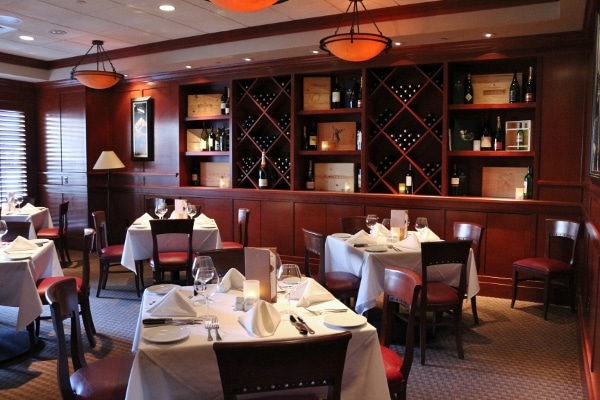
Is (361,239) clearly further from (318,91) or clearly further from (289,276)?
(318,91)

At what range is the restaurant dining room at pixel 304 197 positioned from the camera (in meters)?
2.50

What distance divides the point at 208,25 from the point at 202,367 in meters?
4.84

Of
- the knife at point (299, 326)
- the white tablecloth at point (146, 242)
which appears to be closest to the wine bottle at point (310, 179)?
the white tablecloth at point (146, 242)

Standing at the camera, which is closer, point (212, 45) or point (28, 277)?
point (28, 277)

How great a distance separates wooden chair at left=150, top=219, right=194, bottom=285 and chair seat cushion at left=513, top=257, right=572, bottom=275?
10.6ft

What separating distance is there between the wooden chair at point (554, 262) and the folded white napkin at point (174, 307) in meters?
3.77

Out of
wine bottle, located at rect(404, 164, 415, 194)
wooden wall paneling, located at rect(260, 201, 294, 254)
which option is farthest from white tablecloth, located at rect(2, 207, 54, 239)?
wine bottle, located at rect(404, 164, 415, 194)

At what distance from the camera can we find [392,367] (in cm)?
259

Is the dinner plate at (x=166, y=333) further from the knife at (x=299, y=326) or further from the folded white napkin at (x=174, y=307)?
the knife at (x=299, y=326)

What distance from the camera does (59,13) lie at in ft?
18.4

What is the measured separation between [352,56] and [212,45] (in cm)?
263

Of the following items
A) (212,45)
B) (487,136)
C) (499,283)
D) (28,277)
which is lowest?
(499,283)

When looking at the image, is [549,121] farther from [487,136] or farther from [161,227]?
[161,227]

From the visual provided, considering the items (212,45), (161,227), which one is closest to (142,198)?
(212,45)
